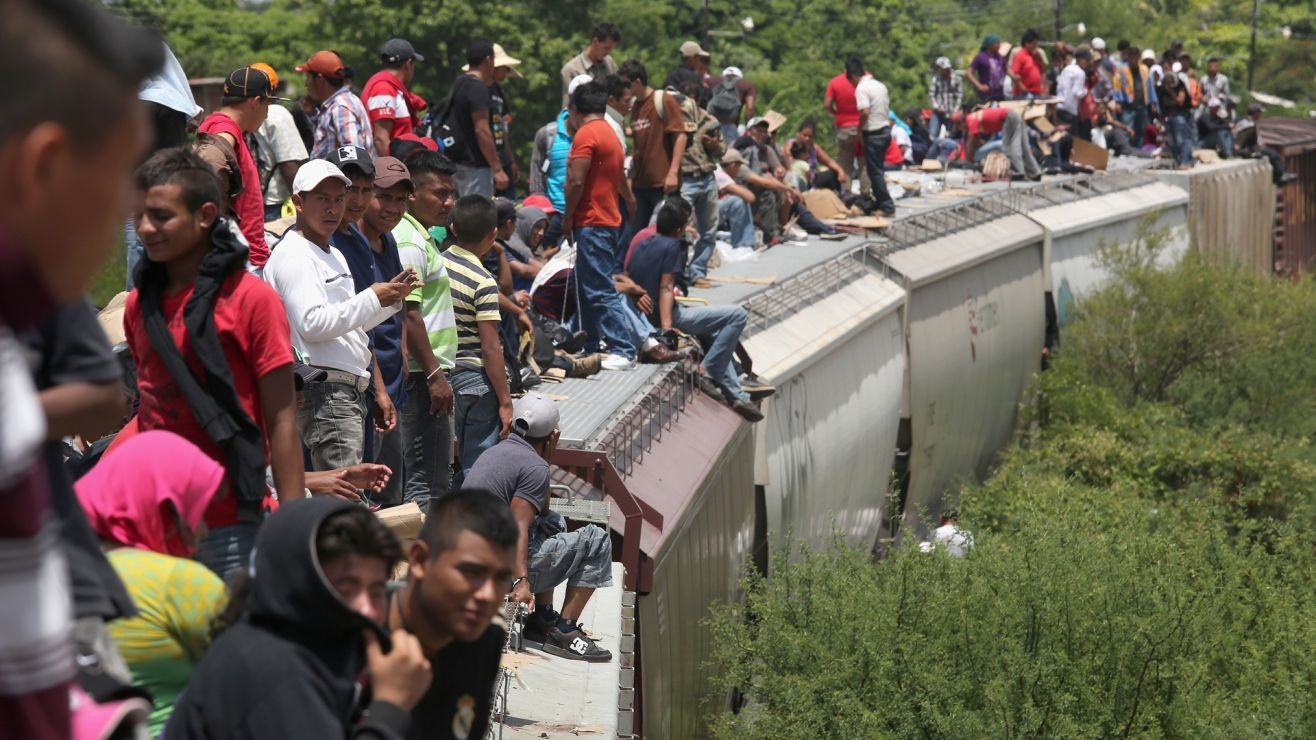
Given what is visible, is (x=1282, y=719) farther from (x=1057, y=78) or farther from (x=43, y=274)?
(x=1057, y=78)

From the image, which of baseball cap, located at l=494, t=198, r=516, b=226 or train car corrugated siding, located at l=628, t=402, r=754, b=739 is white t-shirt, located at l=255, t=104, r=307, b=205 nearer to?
baseball cap, located at l=494, t=198, r=516, b=226

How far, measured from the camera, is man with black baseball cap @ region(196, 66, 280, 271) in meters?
6.34

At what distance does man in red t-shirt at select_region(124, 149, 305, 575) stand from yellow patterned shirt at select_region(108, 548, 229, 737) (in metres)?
1.00

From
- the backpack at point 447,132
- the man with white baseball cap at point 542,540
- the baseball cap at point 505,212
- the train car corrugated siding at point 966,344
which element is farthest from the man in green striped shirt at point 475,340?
the train car corrugated siding at point 966,344

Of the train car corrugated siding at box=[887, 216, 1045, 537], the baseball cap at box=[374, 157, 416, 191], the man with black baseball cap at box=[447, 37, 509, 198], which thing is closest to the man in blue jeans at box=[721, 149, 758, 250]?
the train car corrugated siding at box=[887, 216, 1045, 537]

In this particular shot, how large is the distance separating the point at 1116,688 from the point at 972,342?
10.1 m

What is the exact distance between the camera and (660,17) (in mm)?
48000

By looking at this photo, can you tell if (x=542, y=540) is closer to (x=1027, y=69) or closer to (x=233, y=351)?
(x=233, y=351)

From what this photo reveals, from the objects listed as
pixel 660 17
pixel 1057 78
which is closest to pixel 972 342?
pixel 1057 78

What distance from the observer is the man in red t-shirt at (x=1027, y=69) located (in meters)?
26.2

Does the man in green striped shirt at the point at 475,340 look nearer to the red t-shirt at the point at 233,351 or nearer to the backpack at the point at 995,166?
the red t-shirt at the point at 233,351

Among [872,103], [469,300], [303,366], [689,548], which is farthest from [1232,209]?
[303,366]

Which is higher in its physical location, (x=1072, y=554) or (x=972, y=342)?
(x=1072, y=554)

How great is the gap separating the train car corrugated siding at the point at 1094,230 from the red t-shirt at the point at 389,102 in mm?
15025
